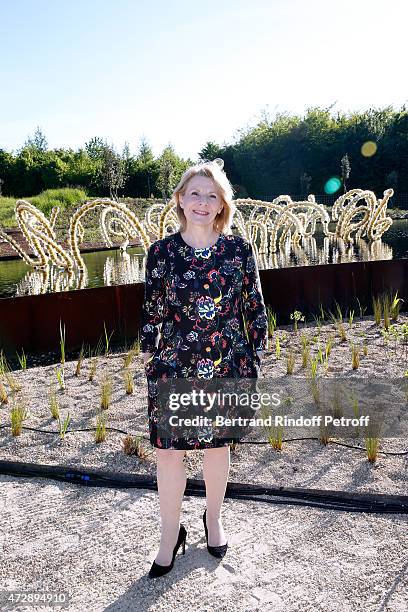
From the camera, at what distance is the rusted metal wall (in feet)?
17.9

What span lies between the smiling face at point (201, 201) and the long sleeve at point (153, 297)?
0.61ft

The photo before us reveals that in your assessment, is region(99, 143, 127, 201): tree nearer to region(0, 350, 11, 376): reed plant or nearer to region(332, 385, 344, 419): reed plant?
region(0, 350, 11, 376): reed plant

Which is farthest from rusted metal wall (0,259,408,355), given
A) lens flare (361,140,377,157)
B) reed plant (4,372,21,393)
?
lens flare (361,140,377,157)

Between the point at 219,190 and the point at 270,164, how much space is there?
149 ft

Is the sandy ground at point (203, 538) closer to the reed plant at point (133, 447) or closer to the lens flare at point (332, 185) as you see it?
the reed plant at point (133, 447)

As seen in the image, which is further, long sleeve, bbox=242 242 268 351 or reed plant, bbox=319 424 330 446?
reed plant, bbox=319 424 330 446

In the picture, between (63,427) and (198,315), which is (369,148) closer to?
(63,427)

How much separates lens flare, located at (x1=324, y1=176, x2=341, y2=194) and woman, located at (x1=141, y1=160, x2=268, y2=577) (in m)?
41.4

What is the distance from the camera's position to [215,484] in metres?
2.20

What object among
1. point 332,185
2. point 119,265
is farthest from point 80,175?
point 119,265

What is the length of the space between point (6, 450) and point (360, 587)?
2.25 metres

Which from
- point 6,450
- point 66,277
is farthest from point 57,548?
point 66,277

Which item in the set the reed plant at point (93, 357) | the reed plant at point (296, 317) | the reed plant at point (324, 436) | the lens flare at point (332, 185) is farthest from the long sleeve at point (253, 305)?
the lens flare at point (332, 185)

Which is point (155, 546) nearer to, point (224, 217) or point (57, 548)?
point (57, 548)
